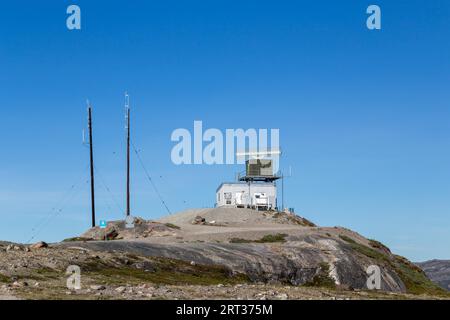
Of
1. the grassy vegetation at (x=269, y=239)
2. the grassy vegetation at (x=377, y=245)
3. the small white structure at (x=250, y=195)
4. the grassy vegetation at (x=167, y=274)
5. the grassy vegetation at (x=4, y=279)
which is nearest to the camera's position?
the grassy vegetation at (x=4, y=279)

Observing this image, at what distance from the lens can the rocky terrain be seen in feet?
93.6

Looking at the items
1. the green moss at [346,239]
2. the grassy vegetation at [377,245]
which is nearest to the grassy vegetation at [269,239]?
the green moss at [346,239]

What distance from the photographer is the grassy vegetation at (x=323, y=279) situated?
5562 centimetres

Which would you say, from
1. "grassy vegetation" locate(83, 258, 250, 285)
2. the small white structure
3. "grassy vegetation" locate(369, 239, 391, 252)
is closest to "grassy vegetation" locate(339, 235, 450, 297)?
"grassy vegetation" locate(369, 239, 391, 252)

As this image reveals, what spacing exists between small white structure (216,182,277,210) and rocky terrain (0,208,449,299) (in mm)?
20603

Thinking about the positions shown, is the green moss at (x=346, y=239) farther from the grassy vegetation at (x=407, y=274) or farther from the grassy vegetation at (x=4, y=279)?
the grassy vegetation at (x=4, y=279)

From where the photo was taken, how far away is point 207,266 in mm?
48000

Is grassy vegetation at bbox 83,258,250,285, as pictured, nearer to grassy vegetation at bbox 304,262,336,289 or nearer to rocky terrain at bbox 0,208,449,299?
rocky terrain at bbox 0,208,449,299

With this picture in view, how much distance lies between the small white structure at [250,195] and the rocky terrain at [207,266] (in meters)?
20.6

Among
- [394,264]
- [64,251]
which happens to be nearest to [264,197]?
[394,264]

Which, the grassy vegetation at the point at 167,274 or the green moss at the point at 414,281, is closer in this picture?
the grassy vegetation at the point at 167,274

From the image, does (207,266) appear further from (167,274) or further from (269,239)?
(269,239)
